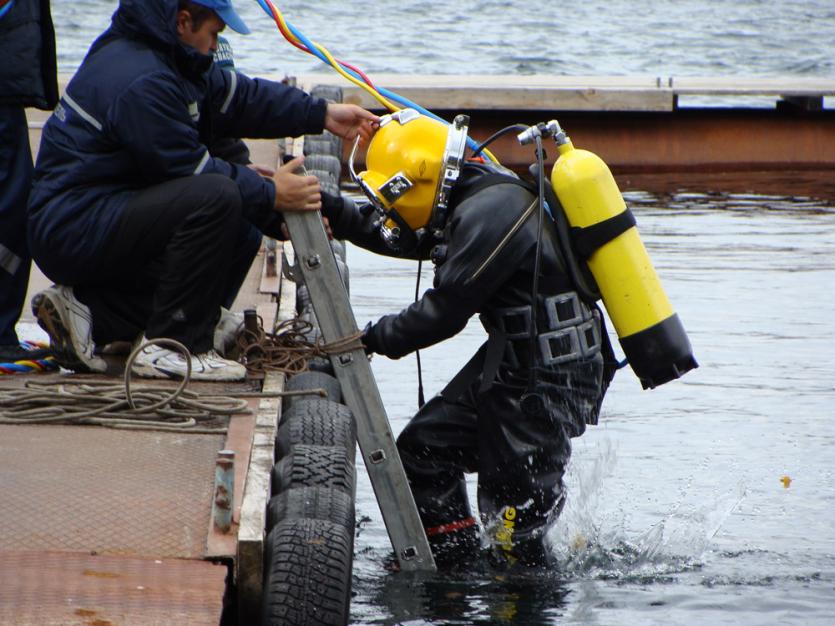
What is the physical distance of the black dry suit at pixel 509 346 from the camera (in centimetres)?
452

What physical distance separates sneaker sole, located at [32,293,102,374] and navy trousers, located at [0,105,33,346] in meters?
0.32

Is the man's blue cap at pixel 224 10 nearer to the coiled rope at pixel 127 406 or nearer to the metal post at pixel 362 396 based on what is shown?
the metal post at pixel 362 396

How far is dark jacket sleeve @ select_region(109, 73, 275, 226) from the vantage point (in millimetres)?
4797

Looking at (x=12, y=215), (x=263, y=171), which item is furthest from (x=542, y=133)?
(x=12, y=215)

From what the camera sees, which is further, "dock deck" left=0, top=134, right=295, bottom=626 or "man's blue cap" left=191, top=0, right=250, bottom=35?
"man's blue cap" left=191, top=0, right=250, bottom=35

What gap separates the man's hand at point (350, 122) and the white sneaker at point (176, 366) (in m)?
0.97

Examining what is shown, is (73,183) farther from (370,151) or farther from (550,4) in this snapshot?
(550,4)

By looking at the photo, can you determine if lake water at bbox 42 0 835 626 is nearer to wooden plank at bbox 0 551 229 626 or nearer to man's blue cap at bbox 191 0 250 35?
wooden plank at bbox 0 551 229 626

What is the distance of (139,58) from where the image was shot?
4879 millimetres

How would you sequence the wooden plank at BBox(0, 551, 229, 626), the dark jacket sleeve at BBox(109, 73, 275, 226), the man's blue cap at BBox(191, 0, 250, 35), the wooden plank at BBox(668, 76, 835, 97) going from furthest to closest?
the wooden plank at BBox(668, 76, 835, 97), the man's blue cap at BBox(191, 0, 250, 35), the dark jacket sleeve at BBox(109, 73, 275, 226), the wooden plank at BBox(0, 551, 229, 626)

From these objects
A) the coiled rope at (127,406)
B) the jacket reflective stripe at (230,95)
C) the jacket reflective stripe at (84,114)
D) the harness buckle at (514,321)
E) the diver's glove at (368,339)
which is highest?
the jacket reflective stripe at (230,95)

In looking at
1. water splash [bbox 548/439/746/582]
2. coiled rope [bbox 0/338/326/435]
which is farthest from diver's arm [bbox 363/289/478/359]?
water splash [bbox 548/439/746/582]

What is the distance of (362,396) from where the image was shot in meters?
4.89

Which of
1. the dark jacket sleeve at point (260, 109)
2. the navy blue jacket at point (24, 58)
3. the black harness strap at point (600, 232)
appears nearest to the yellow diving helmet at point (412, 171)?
the black harness strap at point (600, 232)
